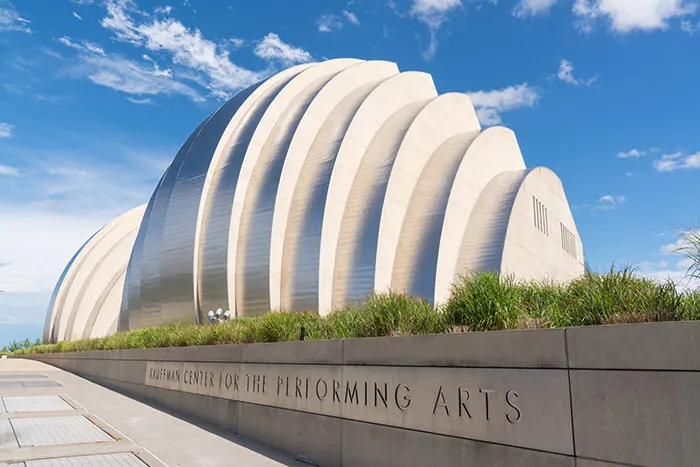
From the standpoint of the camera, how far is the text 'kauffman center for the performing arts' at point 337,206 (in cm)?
2153

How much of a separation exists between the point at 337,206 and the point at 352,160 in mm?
2476

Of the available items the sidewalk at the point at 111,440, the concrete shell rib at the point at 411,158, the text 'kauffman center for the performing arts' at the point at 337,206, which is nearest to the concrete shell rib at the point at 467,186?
the text 'kauffman center for the performing arts' at the point at 337,206

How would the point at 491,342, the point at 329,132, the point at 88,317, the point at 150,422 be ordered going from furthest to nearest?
the point at 88,317, the point at 329,132, the point at 150,422, the point at 491,342

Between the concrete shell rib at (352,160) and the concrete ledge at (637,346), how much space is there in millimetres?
15225

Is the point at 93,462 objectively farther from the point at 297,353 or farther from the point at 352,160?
the point at 352,160

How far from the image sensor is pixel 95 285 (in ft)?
162

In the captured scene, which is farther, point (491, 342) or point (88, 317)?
point (88, 317)

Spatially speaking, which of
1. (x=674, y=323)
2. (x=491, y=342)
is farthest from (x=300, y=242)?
(x=674, y=323)

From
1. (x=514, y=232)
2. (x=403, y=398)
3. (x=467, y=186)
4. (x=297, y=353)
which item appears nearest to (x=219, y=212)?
(x=467, y=186)

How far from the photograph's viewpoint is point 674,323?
15.0 feet

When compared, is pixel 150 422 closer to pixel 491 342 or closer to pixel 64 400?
pixel 64 400

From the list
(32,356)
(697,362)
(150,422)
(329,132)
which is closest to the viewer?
(697,362)

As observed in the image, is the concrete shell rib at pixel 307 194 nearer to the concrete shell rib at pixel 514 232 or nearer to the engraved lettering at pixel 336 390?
the concrete shell rib at pixel 514 232

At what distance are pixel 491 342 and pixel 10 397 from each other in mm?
16322
